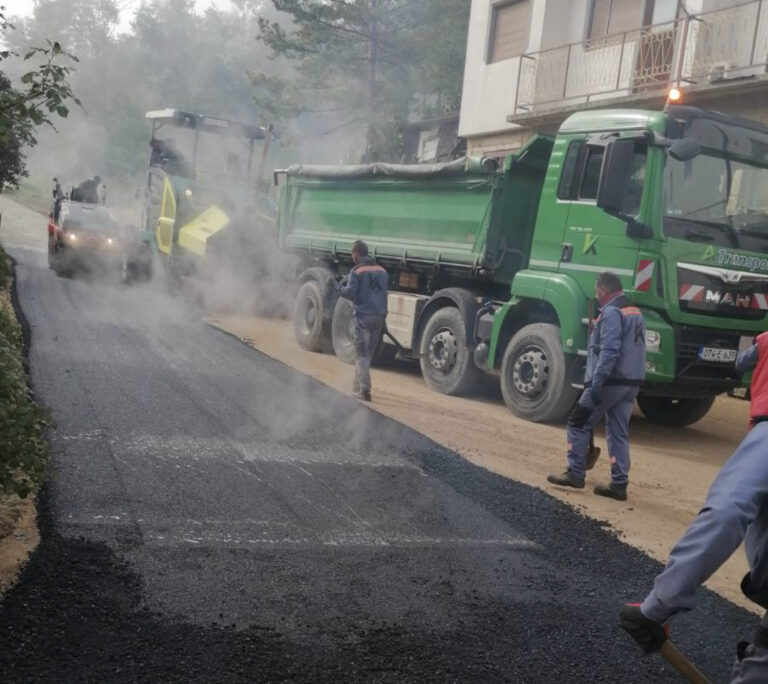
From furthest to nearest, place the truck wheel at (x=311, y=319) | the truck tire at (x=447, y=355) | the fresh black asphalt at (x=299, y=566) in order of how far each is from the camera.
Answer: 1. the truck wheel at (x=311, y=319)
2. the truck tire at (x=447, y=355)
3. the fresh black asphalt at (x=299, y=566)

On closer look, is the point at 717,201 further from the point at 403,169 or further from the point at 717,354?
the point at 403,169

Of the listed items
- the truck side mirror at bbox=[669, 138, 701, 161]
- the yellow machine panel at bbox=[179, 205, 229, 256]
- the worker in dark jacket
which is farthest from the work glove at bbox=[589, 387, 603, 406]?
the yellow machine panel at bbox=[179, 205, 229, 256]

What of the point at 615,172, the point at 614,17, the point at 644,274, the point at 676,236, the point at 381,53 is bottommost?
the point at 644,274

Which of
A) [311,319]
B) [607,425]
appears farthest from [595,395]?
[311,319]

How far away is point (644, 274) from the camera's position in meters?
8.09

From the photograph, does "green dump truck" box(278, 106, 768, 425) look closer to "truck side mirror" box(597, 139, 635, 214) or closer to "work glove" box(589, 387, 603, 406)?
"truck side mirror" box(597, 139, 635, 214)

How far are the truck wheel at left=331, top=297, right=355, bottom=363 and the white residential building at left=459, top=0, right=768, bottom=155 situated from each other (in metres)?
6.17

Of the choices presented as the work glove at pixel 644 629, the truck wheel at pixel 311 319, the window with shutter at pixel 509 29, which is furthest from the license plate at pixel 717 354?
the window with shutter at pixel 509 29

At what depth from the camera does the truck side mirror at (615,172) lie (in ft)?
26.0

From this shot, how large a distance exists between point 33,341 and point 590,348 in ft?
21.0

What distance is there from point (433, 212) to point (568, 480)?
191 inches

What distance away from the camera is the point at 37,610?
361cm

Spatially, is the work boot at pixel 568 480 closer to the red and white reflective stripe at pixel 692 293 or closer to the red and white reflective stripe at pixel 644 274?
the red and white reflective stripe at pixel 644 274

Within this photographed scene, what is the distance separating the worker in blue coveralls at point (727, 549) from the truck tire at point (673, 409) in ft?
24.5
